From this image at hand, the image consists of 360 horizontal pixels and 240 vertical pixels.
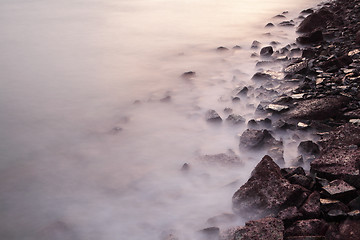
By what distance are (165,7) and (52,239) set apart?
7970 millimetres

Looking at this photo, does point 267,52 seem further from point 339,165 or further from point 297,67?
point 339,165

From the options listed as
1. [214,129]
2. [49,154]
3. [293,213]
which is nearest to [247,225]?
[293,213]

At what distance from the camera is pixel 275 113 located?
369 cm

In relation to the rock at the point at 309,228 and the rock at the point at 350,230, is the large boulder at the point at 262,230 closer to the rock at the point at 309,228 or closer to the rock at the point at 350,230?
the rock at the point at 309,228

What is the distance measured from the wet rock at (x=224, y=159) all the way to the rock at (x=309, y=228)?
3.38 ft

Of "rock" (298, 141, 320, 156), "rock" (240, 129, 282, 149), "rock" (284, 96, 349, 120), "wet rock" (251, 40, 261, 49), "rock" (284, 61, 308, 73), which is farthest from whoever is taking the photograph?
"wet rock" (251, 40, 261, 49)

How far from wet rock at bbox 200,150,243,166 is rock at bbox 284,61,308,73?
1.97 metres

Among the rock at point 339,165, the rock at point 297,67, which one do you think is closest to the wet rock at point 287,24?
the rock at point 297,67

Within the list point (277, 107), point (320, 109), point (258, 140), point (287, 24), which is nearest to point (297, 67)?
point (277, 107)

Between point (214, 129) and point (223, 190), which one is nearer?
point (223, 190)

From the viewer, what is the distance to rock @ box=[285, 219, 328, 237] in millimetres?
2014

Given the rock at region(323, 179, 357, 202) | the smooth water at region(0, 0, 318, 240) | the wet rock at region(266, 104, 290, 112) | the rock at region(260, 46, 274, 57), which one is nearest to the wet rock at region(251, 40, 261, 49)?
the smooth water at region(0, 0, 318, 240)

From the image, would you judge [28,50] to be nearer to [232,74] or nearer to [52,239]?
[232,74]

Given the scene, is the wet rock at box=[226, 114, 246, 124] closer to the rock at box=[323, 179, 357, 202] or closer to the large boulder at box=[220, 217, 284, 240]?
the rock at box=[323, 179, 357, 202]
